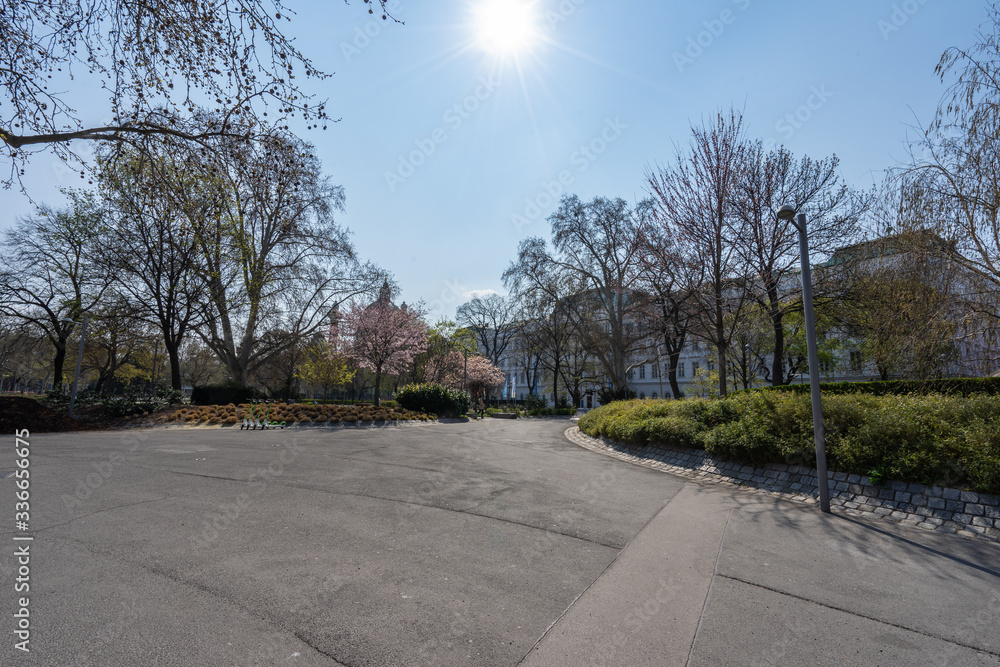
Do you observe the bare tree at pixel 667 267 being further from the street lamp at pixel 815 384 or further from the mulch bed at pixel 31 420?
the mulch bed at pixel 31 420

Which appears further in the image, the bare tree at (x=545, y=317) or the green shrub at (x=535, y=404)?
the green shrub at (x=535, y=404)

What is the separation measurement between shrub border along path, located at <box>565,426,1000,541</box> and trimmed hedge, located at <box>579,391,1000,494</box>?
173 millimetres

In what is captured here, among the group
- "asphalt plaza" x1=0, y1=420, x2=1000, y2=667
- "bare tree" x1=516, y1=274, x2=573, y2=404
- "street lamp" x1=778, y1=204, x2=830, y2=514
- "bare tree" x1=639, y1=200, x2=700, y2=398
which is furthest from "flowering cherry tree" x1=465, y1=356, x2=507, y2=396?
"asphalt plaza" x1=0, y1=420, x2=1000, y2=667

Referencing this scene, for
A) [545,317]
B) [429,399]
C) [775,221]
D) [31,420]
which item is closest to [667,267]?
[775,221]

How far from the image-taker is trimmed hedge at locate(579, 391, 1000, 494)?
20.1 ft

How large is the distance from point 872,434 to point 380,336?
21.9 metres

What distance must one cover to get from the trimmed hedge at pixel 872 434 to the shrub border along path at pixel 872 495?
0.17m

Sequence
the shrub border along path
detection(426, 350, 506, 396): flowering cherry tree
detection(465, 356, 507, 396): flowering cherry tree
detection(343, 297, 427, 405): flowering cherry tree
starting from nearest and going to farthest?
the shrub border along path → detection(343, 297, 427, 405): flowering cherry tree → detection(465, 356, 507, 396): flowering cherry tree → detection(426, 350, 506, 396): flowering cherry tree

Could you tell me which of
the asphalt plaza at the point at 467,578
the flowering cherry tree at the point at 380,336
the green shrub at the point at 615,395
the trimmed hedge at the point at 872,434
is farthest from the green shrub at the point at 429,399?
the asphalt plaza at the point at 467,578

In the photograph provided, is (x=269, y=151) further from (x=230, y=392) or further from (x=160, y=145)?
(x=230, y=392)

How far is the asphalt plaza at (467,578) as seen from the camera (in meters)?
2.75

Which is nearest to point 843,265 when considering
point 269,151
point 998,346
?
point 998,346

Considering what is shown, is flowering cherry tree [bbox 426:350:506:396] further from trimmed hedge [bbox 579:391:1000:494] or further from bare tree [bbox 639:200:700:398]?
trimmed hedge [bbox 579:391:1000:494]

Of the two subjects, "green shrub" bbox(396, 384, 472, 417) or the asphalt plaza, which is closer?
the asphalt plaza
